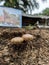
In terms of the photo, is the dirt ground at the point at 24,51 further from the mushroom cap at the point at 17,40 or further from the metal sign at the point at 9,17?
the metal sign at the point at 9,17

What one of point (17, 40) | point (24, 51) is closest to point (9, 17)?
point (17, 40)

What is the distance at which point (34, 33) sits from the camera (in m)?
16.1

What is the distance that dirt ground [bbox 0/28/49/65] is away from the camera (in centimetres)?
1238

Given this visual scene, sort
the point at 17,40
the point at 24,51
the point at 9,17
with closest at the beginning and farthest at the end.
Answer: the point at 24,51, the point at 17,40, the point at 9,17

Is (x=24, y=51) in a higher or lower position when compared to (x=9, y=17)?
lower

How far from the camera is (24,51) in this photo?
13.3 meters

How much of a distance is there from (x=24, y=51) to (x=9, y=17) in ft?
19.6

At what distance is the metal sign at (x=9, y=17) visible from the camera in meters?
18.3

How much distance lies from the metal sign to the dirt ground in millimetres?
3235

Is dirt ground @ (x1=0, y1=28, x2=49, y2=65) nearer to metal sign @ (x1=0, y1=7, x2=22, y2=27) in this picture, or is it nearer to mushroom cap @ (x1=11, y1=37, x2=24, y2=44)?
mushroom cap @ (x1=11, y1=37, x2=24, y2=44)

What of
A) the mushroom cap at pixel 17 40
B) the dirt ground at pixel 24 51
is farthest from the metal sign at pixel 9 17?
the mushroom cap at pixel 17 40

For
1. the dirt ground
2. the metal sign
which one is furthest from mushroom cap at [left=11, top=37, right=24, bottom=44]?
the metal sign

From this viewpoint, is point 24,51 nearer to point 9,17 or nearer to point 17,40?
point 17,40

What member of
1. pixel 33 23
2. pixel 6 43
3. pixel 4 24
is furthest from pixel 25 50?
pixel 33 23
